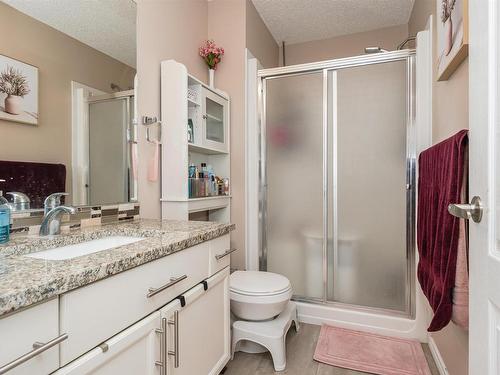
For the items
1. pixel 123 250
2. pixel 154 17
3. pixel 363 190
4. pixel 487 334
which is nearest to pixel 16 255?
pixel 123 250

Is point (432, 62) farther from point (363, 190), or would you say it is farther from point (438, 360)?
point (438, 360)

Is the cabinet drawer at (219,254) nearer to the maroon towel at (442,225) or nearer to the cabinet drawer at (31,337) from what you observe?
the cabinet drawer at (31,337)

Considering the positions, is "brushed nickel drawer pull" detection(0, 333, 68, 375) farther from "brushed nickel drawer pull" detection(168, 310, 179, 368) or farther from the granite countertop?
"brushed nickel drawer pull" detection(168, 310, 179, 368)

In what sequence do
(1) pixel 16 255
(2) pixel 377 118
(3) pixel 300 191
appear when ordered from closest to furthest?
(1) pixel 16 255 → (2) pixel 377 118 → (3) pixel 300 191

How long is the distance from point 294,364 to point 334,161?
1.40m

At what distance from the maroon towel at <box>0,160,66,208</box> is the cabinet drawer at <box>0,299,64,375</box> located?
0.72 meters

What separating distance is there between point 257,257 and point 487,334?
5.91 ft

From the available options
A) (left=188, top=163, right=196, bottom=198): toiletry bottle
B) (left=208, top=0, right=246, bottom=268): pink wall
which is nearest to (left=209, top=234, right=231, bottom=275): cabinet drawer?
(left=188, top=163, right=196, bottom=198): toiletry bottle

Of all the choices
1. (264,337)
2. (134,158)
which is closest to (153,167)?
(134,158)

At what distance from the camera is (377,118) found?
2094 millimetres

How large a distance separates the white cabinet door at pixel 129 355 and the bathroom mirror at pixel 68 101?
2.34 feet

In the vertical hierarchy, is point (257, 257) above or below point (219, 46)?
below

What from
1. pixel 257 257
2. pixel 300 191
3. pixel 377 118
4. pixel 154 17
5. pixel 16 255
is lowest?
pixel 257 257

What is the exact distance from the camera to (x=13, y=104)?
111 centimetres
